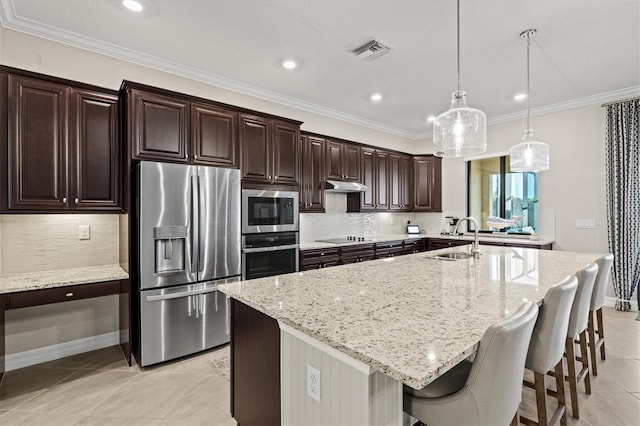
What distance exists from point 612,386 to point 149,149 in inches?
163

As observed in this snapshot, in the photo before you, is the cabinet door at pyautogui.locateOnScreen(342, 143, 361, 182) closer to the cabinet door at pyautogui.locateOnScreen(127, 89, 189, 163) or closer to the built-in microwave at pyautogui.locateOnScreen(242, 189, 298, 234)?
the built-in microwave at pyautogui.locateOnScreen(242, 189, 298, 234)

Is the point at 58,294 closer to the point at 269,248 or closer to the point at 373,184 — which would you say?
the point at 269,248

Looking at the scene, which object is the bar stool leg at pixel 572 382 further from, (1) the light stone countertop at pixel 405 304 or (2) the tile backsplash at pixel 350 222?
(2) the tile backsplash at pixel 350 222

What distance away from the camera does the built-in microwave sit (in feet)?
11.0

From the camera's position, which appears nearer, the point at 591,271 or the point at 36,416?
the point at 591,271

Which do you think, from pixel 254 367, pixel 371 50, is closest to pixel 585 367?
pixel 254 367

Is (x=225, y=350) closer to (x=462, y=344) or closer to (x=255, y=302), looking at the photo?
(x=255, y=302)

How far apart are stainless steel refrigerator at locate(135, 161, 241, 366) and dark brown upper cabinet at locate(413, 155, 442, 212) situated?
12.6 feet

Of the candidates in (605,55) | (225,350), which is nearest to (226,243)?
(225,350)

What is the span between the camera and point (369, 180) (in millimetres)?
5246

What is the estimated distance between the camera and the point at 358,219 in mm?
5520

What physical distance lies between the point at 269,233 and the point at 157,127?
1.48 meters

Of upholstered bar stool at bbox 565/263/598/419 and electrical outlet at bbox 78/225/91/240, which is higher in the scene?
electrical outlet at bbox 78/225/91/240

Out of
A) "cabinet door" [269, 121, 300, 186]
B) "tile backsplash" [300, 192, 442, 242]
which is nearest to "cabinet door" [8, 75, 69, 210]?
"cabinet door" [269, 121, 300, 186]
